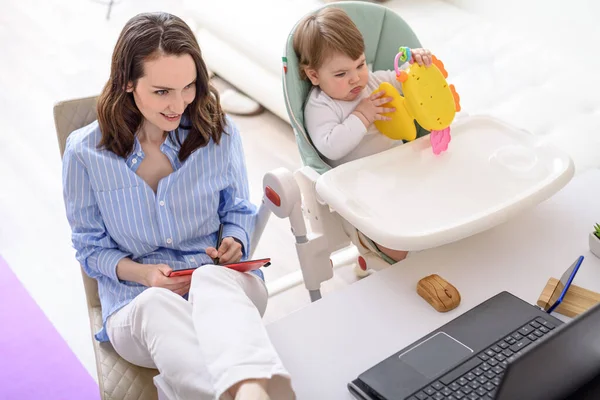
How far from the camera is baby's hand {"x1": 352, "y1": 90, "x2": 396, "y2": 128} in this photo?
1.59 m

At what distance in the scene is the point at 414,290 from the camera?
1261 mm

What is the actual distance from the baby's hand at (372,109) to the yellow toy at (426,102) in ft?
0.06

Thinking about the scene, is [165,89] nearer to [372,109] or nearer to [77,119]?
[77,119]

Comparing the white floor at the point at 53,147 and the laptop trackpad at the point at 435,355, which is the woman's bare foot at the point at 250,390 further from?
the white floor at the point at 53,147

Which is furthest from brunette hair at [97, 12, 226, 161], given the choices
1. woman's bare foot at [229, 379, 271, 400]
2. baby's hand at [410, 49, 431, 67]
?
woman's bare foot at [229, 379, 271, 400]

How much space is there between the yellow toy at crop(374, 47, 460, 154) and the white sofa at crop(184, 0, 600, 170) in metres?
0.75

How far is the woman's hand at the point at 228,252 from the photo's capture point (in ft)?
4.95

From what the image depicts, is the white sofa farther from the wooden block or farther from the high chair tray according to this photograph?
the wooden block

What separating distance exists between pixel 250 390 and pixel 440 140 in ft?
2.46

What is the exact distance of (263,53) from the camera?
2723 millimetres

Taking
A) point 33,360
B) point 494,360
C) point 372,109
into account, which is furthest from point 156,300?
point 33,360

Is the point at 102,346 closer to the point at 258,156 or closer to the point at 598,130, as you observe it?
the point at 258,156

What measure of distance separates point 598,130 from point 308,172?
1.11 m

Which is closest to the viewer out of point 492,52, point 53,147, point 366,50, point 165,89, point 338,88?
point 165,89
